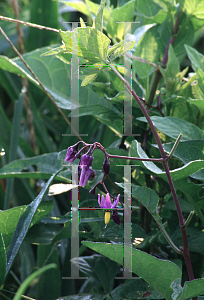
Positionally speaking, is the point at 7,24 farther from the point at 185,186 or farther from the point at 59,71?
the point at 185,186

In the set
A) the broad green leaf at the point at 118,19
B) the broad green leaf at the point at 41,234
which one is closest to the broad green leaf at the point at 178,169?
the broad green leaf at the point at 41,234

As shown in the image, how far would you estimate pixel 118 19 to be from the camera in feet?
2.00

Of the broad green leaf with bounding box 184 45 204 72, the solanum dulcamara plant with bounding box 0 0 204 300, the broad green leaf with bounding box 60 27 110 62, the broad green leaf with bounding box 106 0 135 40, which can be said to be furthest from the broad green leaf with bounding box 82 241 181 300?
the broad green leaf with bounding box 106 0 135 40

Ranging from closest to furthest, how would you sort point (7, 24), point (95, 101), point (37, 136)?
point (95, 101), point (37, 136), point (7, 24)

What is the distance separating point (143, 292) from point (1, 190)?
1.38ft

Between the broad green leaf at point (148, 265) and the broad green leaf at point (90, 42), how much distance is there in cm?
21

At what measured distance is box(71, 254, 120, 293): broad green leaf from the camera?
0.49m

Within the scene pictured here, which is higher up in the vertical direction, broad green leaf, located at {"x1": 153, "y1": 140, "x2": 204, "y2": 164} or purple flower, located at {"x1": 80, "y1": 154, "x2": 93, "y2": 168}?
purple flower, located at {"x1": 80, "y1": 154, "x2": 93, "y2": 168}

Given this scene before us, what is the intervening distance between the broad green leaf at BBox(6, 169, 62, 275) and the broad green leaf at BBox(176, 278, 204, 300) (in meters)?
0.21

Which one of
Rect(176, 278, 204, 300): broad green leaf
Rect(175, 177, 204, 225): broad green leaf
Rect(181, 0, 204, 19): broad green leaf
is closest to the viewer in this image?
Rect(176, 278, 204, 300): broad green leaf

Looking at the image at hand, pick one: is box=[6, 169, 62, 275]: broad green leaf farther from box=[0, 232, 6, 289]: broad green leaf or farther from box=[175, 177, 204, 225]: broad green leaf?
box=[175, 177, 204, 225]: broad green leaf

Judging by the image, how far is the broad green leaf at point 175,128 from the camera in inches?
17.6

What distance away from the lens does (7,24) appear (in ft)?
3.88

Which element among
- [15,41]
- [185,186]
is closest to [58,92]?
[185,186]
